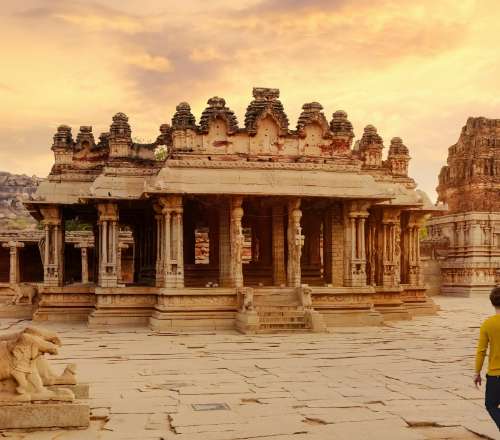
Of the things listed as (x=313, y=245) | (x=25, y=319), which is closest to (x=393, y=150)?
(x=313, y=245)

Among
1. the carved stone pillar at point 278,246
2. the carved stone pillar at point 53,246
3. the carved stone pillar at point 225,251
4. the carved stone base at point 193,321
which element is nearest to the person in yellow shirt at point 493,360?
the carved stone base at point 193,321

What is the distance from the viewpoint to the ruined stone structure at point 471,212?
1601 inches

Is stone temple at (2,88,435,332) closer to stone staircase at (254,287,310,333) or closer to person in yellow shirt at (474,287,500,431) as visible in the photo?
stone staircase at (254,287,310,333)

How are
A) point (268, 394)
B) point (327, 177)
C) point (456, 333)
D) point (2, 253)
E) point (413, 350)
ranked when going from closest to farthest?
point (268, 394)
point (413, 350)
point (456, 333)
point (327, 177)
point (2, 253)

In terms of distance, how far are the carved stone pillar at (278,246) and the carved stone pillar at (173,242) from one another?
354cm

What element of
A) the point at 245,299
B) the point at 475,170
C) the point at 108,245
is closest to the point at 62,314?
the point at 108,245

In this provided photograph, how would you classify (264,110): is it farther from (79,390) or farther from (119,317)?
(79,390)

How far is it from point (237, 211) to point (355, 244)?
378 cm

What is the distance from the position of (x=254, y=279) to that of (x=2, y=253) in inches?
995

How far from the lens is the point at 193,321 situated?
2034 centimetres

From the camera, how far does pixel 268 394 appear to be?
34.3 ft

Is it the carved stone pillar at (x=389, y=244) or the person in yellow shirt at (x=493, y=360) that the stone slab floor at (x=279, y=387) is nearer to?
the person in yellow shirt at (x=493, y=360)

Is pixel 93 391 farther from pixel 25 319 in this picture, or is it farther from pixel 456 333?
pixel 25 319

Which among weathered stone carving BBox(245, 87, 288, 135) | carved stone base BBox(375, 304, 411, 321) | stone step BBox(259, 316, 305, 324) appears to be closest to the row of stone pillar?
carved stone base BBox(375, 304, 411, 321)
